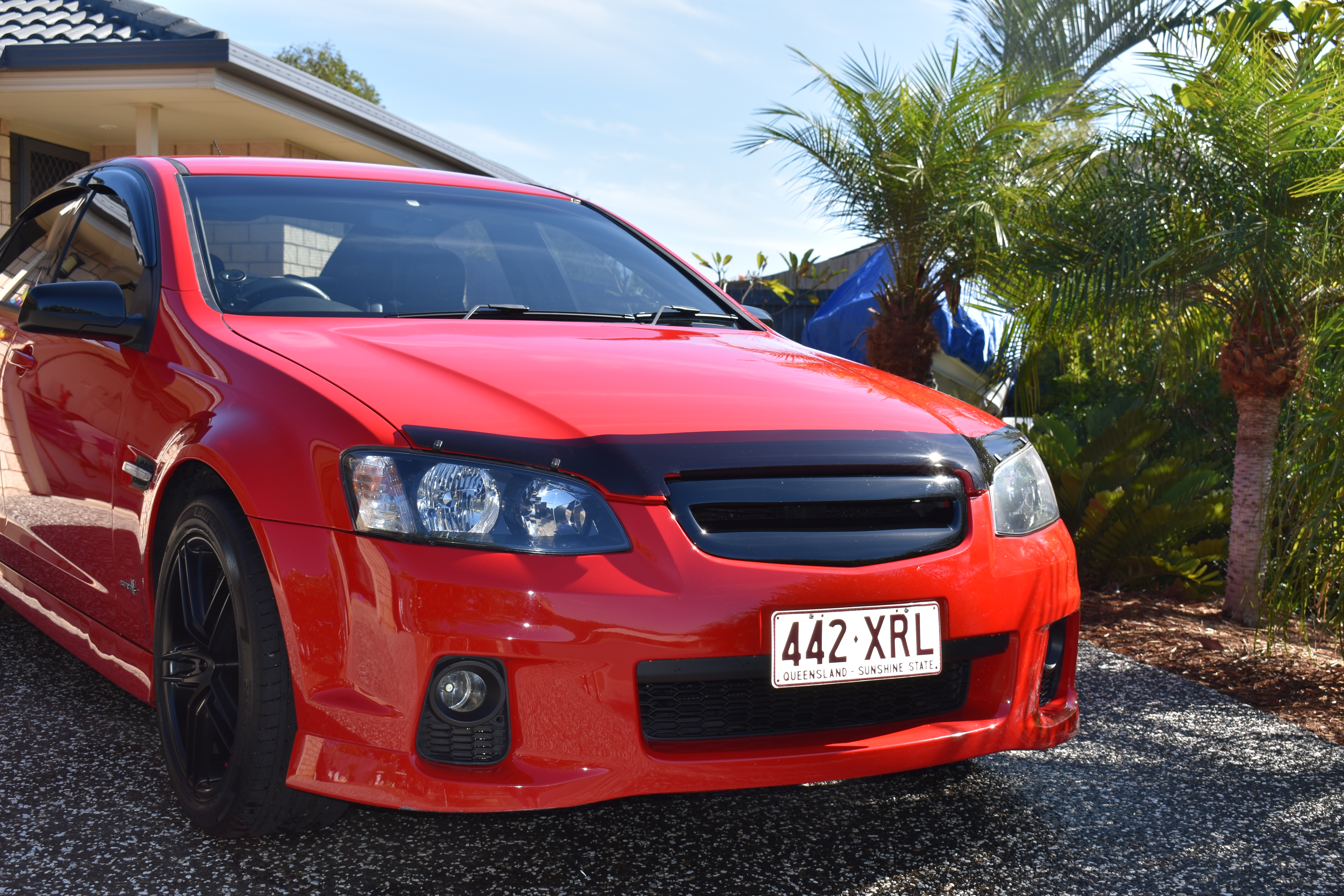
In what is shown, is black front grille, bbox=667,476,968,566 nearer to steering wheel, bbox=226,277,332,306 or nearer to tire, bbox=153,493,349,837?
tire, bbox=153,493,349,837

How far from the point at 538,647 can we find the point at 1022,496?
114 centimetres

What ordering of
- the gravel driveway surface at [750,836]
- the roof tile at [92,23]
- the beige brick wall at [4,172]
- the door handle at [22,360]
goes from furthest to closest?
the beige brick wall at [4,172]
the roof tile at [92,23]
the door handle at [22,360]
the gravel driveway surface at [750,836]

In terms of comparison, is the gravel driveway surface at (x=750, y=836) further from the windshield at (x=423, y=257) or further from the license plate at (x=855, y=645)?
the windshield at (x=423, y=257)

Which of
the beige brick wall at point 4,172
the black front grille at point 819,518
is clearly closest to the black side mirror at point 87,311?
the black front grille at point 819,518

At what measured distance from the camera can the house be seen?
8.59 meters

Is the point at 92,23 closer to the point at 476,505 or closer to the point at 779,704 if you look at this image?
the point at 476,505

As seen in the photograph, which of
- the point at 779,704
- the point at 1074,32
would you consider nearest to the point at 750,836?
the point at 779,704

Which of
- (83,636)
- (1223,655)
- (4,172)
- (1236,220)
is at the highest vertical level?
(4,172)

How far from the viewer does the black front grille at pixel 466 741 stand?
6.49 feet

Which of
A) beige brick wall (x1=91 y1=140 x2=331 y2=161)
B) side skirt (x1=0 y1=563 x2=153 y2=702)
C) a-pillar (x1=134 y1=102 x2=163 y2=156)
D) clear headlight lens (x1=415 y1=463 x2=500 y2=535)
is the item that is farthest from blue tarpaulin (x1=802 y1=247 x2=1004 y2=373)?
clear headlight lens (x1=415 y1=463 x2=500 y2=535)

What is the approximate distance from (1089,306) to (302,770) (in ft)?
14.6

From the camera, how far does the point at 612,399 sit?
7.39 ft

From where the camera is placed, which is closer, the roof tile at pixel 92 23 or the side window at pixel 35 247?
the side window at pixel 35 247

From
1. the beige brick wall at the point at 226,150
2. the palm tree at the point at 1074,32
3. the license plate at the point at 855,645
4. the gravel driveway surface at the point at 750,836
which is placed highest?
the palm tree at the point at 1074,32
